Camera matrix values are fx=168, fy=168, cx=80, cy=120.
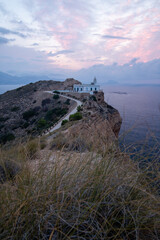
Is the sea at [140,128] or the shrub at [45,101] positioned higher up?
the sea at [140,128]

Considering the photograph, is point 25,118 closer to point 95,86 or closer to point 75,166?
point 95,86

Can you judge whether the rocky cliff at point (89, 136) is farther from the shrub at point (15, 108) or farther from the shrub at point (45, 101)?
the shrub at point (15, 108)

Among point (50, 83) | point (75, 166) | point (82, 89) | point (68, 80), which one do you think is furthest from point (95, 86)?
point (75, 166)

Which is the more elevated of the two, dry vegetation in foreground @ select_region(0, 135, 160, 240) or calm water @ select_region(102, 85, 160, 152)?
calm water @ select_region(102, 85, 160, 152)

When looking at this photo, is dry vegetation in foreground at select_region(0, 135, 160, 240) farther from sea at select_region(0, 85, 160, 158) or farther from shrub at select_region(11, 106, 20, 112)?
shrub at select_region(11, 106, 20, 112)

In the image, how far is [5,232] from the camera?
1.30m

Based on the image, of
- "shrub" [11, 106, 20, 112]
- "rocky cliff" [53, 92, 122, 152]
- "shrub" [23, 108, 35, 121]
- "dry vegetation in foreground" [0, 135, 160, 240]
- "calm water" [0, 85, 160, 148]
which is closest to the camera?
"dry vegetation in foreground" [0, 135, 160, 240]

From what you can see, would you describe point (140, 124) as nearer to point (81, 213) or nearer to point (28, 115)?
point (81, 213)

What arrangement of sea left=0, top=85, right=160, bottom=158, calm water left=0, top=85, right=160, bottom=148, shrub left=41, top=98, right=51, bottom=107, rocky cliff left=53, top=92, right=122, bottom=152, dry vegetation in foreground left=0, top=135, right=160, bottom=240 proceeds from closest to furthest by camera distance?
dry vegetation in foreground left=0, top=135, right=160, bottom=240 < sea left=0, top=85, right=160, bottom=158 < calm water left=0, top=85, right=160, bottom=148 < rocky cliff left=53, top=92, right=122, bottom=152 < shrub left=41, top=98, right=51, bottom=107

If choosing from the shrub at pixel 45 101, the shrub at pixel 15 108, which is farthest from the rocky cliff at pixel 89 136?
the shrub at pixel 15 108

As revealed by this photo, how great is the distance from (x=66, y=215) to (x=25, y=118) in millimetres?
34093

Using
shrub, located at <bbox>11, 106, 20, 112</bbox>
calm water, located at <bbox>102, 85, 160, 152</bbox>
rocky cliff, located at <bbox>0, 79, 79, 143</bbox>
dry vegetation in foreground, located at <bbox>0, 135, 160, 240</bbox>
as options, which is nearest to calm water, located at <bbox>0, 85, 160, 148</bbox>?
calm water, located at <bbox>102, 85, 160, 152</bbox>

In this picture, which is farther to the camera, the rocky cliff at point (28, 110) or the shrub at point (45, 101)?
the shrub at point (45, 101)

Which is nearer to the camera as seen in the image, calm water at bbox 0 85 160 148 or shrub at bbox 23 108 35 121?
calm water at bbox 0 85 160 148
